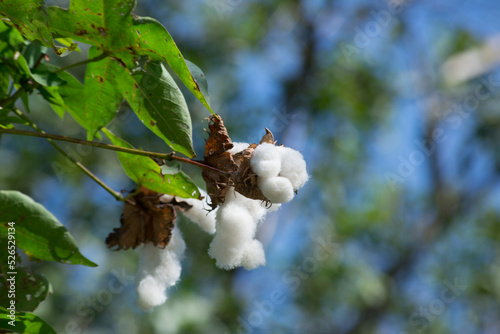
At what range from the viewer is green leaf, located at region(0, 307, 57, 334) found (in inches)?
28.5

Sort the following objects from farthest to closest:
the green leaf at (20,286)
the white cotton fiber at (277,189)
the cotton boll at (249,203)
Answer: the green leaf at (20,286) → the cotton boll at (249,203) → the white cotton fiber at (277,189)

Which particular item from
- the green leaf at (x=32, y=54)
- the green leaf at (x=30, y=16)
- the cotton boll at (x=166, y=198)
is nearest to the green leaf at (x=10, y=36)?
the green leaf at (x=32, y=54)

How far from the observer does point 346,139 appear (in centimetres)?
459

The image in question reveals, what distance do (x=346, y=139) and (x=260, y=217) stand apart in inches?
152

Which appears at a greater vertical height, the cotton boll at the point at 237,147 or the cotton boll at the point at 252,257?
the cotton boll at the point at 237,147

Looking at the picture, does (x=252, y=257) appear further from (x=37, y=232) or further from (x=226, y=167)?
(x=37, y=232)

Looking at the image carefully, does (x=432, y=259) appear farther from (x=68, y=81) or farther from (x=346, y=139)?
(x=68, y=81)

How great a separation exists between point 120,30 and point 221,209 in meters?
0.30

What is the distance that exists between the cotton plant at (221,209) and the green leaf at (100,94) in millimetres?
144

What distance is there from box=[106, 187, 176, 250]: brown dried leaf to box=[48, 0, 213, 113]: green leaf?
251 millimetres

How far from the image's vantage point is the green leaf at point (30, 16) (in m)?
0.67

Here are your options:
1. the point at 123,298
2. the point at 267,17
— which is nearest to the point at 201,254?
the point at 123,298

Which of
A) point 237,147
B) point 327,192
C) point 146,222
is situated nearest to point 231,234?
point 237,147

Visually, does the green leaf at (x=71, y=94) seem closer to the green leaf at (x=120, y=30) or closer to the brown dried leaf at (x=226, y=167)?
the green leaf at (x=120, y=30)
